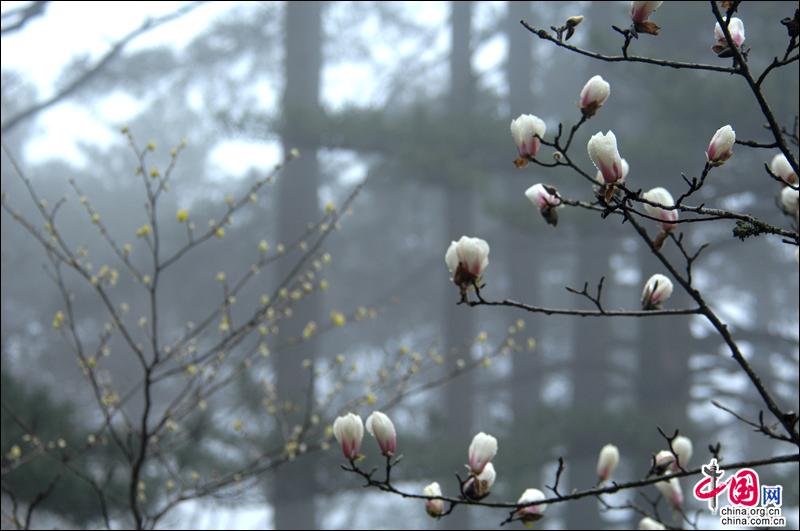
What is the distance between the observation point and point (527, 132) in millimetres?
637

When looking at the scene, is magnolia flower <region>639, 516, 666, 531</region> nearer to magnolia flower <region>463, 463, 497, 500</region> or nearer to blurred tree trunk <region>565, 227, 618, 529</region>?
magnolia flower <region>463, 463, 497, 500</region>

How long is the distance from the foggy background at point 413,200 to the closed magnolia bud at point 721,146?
163 centimetres

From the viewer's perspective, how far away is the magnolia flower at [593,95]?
62 centimetres

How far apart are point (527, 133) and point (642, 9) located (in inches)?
4.5

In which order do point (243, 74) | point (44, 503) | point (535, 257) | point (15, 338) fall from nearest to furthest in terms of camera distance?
point (44, 503)
point (15, 338)
point (243, 74)
point (535, 257)

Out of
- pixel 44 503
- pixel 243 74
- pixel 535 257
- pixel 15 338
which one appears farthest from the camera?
pixel 535 257

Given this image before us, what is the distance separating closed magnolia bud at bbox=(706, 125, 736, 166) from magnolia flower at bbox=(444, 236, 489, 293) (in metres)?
0.16

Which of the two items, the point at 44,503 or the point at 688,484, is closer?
the point at 44,503

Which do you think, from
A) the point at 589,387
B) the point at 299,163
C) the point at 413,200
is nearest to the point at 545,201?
the point at 299,163

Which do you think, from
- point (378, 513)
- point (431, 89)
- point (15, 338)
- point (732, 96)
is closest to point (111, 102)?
point (15, 338)

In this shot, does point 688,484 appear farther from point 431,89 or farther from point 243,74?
point 243,74

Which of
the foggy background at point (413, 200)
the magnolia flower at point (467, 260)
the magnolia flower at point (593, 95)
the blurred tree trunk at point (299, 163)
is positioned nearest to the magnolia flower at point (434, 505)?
the magnolia flower at point (467, 260)

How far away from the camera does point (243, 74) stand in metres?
2.53

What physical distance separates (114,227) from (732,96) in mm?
1739
